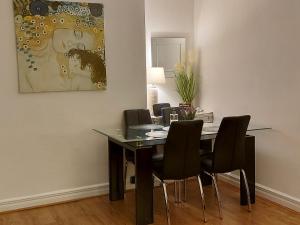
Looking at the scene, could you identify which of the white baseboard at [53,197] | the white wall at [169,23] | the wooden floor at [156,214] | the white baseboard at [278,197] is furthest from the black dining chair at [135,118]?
the white baseboard at [278,197]

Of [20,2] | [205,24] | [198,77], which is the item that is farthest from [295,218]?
[20,2]

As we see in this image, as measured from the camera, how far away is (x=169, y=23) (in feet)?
16.0

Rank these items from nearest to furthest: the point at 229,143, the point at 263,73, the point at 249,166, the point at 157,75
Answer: the point at 229,143 → the point at 249,166 → the point at 263,73 → the point at 157,75

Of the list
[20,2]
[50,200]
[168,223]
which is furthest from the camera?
[50,200]

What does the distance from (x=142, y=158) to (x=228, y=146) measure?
0.82 meters

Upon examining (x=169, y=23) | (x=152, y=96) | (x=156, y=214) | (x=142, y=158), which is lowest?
(x=156, y=214)

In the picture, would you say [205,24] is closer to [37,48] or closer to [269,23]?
[269,23]

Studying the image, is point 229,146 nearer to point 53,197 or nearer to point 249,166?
point 249,166

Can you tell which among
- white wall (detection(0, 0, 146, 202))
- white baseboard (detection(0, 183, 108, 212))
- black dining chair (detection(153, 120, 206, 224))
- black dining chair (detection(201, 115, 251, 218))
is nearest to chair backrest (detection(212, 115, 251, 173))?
black dining chair (detection(201, 115, 251, 218))

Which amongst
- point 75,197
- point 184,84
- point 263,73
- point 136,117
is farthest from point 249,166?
point 75,197

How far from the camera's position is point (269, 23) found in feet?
12.2

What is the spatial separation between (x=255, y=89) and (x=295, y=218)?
1.38 meters

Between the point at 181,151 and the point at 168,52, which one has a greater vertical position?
the point at 168,52

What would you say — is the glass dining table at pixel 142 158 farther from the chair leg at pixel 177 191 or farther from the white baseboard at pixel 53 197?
the chair leg at pixel 177 191
